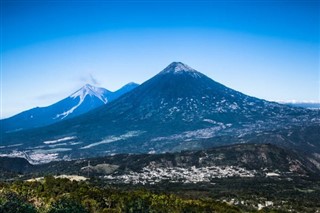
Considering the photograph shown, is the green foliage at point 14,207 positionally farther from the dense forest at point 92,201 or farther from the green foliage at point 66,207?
the green foliage at point 66,207

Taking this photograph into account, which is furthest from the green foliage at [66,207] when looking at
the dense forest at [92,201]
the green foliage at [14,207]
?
the green foliage at [14,207]

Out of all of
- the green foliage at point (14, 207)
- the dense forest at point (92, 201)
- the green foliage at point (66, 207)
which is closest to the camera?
the green foliage at point (14, 207)

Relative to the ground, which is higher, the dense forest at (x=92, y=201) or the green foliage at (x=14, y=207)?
the green foliage at (x=14, y=207)

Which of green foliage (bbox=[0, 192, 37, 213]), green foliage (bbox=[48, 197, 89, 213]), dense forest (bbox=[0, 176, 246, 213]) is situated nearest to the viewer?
green foliage (bbox=[0, 192, 37, 213])

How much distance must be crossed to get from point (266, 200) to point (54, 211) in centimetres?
8081

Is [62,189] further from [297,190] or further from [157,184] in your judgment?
[297,190]

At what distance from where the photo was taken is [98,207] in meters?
106

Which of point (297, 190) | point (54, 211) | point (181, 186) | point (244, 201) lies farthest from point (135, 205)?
point (297, 190)

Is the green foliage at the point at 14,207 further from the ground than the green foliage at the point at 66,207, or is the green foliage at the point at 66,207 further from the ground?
the green foliage at the point at 14,207

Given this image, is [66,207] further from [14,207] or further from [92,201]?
[92,201]

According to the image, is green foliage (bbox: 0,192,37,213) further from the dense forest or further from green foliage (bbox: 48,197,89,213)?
green foliage (bbox: 48,197,89,213)

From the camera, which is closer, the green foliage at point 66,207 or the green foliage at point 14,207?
the green foliage at point 14,207

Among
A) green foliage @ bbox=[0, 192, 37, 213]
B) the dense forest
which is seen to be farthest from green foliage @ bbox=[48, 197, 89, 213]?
green foliage @ bbox=[0, 192, 37, 213]

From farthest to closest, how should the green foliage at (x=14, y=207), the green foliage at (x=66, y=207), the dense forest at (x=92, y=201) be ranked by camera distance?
Answer: the dense forest at (x=92, y=201), the green foliage at (x=66, y=207), the green foliage at (x=14, y=207)
